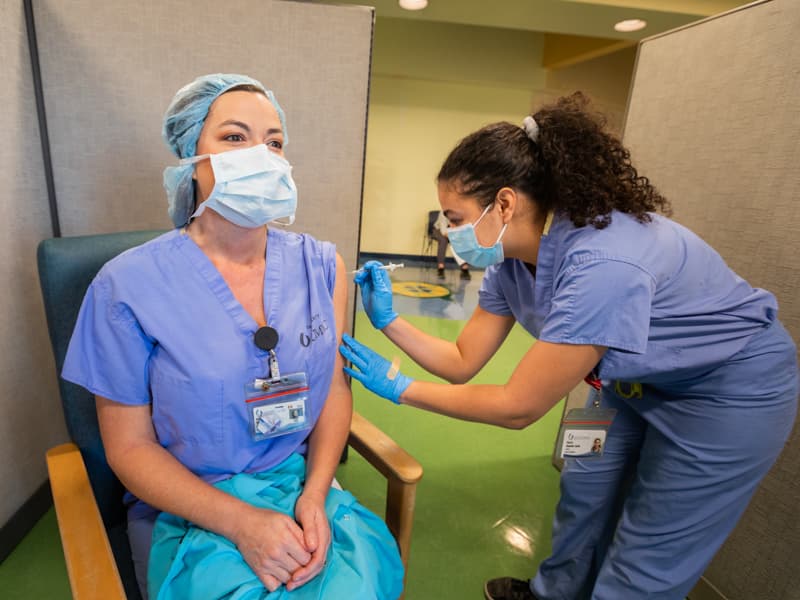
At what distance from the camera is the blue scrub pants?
1.04 meters

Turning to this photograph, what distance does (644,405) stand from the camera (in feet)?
3.83

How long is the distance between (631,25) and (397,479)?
4983 mm

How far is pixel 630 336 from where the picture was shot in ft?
3.01

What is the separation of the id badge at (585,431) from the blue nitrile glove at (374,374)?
1.40 feet

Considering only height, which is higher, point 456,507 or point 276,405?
point 276,405

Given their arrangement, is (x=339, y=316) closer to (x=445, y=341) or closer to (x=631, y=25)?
(x=445, y=341)

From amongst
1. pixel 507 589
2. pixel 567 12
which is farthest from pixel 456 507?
pixel 567 12

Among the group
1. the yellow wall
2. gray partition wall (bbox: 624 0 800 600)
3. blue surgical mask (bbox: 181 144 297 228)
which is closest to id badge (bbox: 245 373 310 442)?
blue surgical mask (bbox: 181 144 297 228)

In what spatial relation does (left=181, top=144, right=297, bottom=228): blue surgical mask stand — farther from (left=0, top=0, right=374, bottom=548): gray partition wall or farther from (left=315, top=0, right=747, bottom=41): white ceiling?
(left=315, top=0, right=747, bottom=41): white ceiling

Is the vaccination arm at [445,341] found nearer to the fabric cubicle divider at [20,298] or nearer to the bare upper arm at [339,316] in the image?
the bare upper arm at [339,316]

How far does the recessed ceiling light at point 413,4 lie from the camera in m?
4.00

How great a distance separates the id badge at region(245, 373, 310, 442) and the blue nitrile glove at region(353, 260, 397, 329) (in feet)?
1.44

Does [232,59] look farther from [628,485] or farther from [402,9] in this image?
[402,9]

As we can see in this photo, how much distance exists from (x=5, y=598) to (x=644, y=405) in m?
1.84
